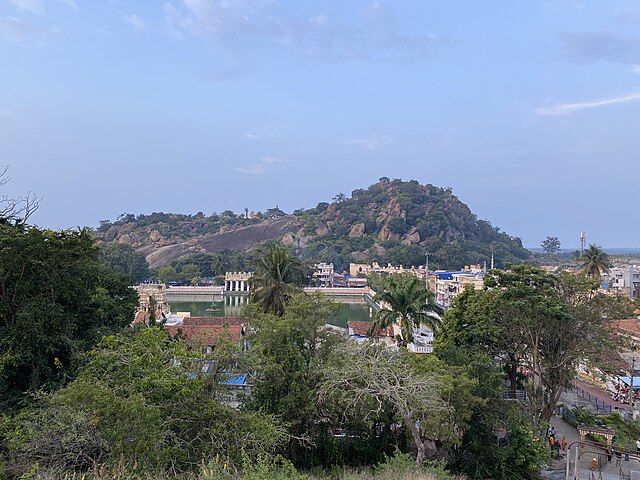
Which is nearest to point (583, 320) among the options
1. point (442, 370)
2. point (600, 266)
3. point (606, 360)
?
point (606, 360)

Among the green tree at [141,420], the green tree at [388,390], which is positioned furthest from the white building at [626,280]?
the green tree at [141,420]

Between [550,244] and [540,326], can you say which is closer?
[540,326]

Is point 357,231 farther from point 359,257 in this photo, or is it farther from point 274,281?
point 274,281

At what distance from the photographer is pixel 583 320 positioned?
13.7 meters

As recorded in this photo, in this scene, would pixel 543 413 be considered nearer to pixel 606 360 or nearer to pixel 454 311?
pixel 606 360

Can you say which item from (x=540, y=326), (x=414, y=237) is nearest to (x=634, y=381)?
(x=540, y=326)

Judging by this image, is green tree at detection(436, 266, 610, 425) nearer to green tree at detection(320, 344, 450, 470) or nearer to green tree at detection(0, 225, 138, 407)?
green tree at detection(320, 344, 450, 470)

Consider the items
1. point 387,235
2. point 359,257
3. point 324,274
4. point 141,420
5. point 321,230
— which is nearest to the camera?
point 141,420

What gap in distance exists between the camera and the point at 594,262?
1379 inches

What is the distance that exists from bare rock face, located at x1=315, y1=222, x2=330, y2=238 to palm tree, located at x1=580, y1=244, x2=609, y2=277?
81.2m

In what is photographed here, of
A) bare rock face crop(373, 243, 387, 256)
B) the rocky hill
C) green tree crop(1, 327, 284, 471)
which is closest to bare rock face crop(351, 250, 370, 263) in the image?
the rocky hill

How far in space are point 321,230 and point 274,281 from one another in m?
97.9

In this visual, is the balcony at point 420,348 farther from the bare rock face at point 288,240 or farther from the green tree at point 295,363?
the bare rock face at point 288,240

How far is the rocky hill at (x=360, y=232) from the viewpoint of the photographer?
97.6 meters
